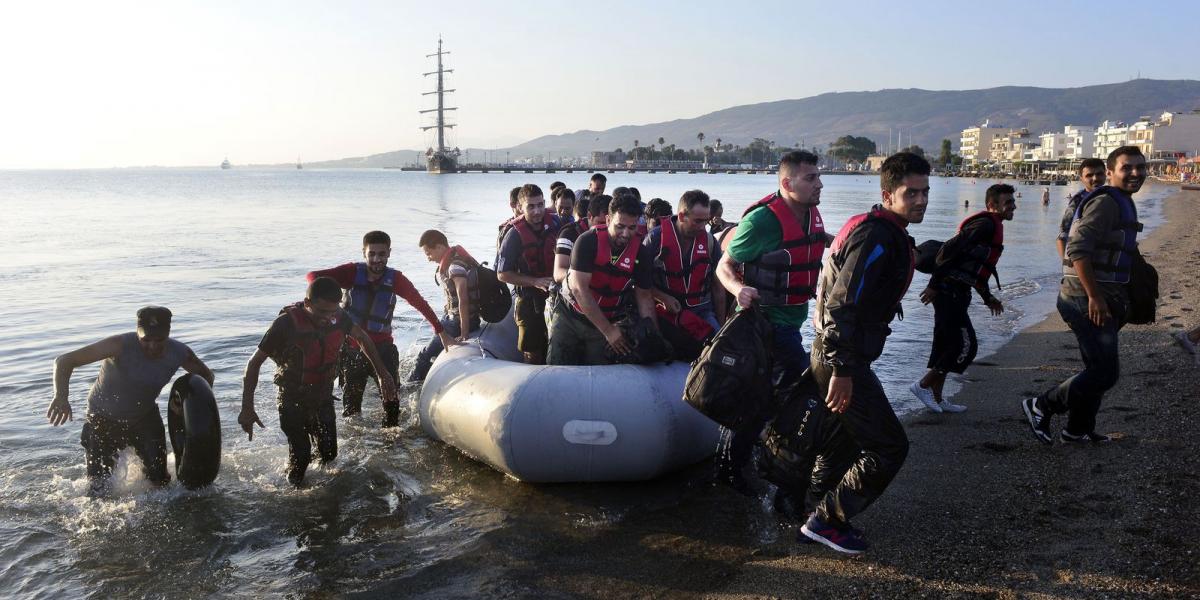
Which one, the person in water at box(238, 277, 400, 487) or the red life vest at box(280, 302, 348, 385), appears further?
the red life vest at box(280, 302, 348, 385)

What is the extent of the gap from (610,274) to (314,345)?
6.02 ft

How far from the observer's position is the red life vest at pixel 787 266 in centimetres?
441

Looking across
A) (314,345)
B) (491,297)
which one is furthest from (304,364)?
(491,297)

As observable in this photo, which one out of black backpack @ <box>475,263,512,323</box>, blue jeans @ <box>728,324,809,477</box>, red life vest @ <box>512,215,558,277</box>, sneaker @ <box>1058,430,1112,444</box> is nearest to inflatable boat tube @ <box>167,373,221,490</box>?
black backpack @ <box>475,263,512,323</box>

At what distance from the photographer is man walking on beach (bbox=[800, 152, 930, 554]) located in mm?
3520

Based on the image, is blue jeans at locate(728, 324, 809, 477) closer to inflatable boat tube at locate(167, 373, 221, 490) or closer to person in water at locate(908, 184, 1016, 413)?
person in water at locate(908, 184, 1016, 413)

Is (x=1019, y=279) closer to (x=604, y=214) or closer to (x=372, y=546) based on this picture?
(x=604, y=214)

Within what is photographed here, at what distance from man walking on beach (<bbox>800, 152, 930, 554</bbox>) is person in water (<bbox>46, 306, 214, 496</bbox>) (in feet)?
11.8

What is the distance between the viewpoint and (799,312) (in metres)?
4.52

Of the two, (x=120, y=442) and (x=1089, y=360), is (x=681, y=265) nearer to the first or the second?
(x=1089, y=360)

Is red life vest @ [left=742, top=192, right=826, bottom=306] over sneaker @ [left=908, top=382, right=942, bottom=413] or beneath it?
over

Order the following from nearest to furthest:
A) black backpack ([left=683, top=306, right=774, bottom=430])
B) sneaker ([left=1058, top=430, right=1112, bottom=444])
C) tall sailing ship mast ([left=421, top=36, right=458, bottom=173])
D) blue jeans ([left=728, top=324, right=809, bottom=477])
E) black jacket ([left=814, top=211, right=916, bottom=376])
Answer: black jacket ([left=814, top=211, right=916, bottom=376]) → black backpack ([left=683, top=306, right=774, bottom=430]) → blue jeans ([left=728, top=324, right=809, bottom=477]) → sneaker ([left=1058, top=430, right=1112, bottom=444]) → tall sailing ship mast ([left=421, top=36, right=458, bottom=173])

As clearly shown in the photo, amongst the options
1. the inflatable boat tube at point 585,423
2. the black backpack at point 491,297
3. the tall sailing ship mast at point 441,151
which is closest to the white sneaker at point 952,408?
the inflatable boat tube at point 585,423

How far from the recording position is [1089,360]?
196 inches
